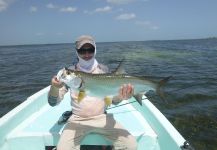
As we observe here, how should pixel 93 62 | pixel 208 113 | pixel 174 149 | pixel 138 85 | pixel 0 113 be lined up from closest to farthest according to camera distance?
pixel 138 85, pixel 174 149, pixel 93 62, pixel 208 113, pixel 0 113

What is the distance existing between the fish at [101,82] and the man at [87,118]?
53cm

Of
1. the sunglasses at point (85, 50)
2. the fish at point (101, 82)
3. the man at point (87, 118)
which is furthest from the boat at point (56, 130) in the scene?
the sunglasses at point (85, 50)

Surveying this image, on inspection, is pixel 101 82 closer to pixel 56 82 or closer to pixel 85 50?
pixel 56 82

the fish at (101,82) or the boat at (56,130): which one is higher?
the fish at (101,82)

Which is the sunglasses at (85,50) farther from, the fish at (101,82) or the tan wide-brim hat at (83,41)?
the fish at (101,82)

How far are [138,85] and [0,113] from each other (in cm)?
982

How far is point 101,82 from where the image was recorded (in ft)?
13.5

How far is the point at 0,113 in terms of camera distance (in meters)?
12.7

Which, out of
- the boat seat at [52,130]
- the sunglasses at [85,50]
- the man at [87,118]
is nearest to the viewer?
the man at [87,118]

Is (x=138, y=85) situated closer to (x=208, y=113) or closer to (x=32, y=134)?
(x=32, y=134)

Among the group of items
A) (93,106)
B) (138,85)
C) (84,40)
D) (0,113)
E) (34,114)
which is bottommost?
(0,113)

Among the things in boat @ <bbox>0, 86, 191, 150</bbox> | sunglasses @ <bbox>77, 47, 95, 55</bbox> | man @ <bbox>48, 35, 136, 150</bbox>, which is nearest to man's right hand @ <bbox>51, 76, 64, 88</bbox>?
man @ <bbox>48, 35, 136, 150</bbox>

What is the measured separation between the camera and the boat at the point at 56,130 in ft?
16.4

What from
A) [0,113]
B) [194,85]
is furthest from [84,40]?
[194,85]
